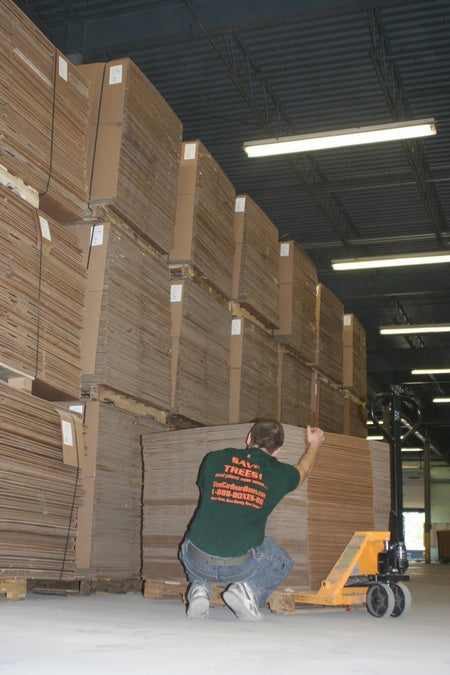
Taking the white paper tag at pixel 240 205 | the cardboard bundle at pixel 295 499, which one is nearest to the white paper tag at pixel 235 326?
the white paper tag at pixel 240 205

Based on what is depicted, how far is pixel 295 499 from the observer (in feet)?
18.0

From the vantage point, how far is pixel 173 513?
591 cm

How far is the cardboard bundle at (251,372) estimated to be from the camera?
8.02m

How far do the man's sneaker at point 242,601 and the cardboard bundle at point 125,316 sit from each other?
78.5 inches

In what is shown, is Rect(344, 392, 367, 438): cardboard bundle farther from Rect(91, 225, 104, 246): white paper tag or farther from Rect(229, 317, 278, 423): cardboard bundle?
Rect(91, 225, 104, 246): white paper tag

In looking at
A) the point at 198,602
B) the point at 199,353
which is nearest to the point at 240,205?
the point at 199,353

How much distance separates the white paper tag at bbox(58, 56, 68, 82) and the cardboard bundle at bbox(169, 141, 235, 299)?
176 centimetres

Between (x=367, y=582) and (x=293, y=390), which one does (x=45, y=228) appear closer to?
(x=367, y=582)

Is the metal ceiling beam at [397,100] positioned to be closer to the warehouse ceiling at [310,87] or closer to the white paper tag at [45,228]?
the warehouse ceiling at [310,87]

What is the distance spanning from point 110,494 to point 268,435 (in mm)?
1689

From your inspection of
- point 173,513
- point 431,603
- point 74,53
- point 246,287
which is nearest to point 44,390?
point 173,513

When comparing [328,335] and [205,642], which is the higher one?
[328,335]

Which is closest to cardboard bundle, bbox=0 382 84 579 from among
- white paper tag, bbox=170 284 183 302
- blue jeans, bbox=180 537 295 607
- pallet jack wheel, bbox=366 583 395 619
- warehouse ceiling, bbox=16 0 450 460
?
blue jeans, bbox=180 537 295 607

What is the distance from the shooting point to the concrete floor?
9.30 feet
